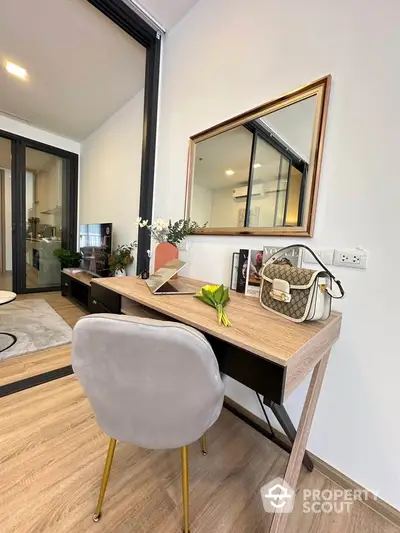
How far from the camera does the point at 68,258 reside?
379cm

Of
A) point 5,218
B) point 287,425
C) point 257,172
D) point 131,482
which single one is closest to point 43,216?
point 5,218

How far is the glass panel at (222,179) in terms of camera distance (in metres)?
1.48

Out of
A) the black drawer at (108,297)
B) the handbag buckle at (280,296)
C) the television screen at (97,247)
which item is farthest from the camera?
the television screen at (97,247)

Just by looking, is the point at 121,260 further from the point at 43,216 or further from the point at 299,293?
the point at 43,216

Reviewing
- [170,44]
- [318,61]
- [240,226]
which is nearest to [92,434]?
[240,226]

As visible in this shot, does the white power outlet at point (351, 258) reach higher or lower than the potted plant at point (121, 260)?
higher

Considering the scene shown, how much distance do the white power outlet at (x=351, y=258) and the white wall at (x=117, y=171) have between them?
2246 mm

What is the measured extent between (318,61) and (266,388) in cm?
152

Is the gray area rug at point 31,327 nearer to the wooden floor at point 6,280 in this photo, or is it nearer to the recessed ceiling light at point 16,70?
the wooden floor at point 6,280

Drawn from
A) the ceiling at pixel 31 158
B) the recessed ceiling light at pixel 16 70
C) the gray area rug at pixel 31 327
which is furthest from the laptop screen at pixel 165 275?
the ceiling at pixel 31 158

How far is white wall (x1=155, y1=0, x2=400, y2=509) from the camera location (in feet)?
3.12

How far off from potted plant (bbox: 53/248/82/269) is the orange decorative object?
8.96 feet

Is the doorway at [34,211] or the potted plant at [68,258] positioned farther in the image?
the potted plant at [68,258]

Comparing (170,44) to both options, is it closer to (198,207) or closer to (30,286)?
(198,207)
